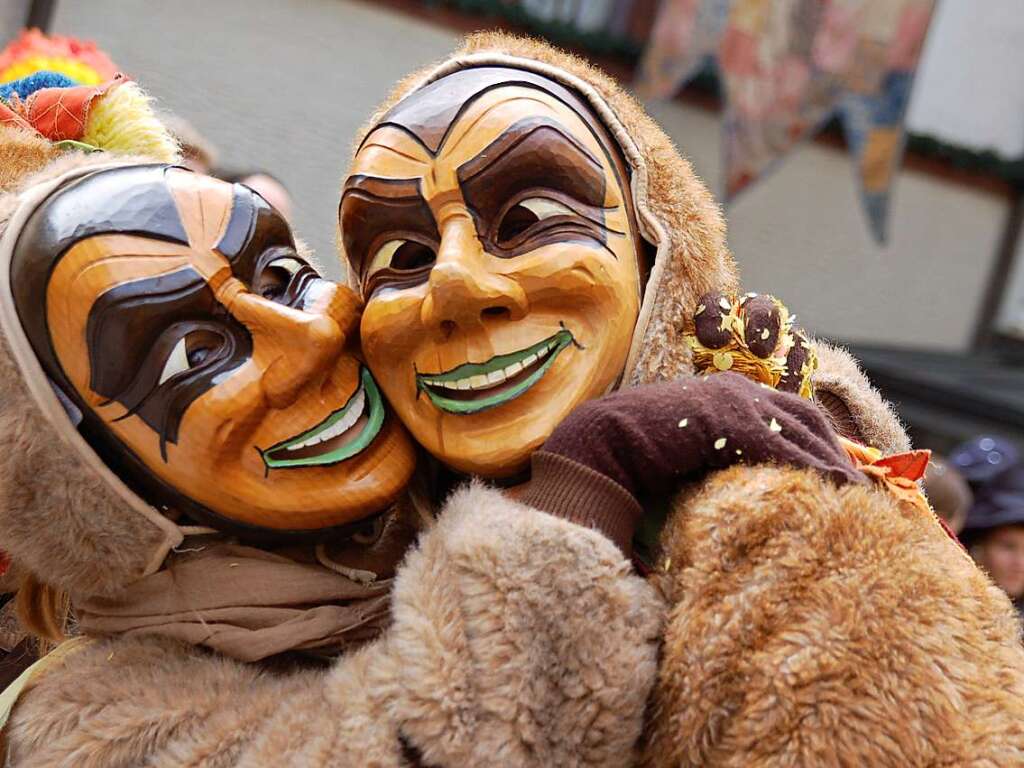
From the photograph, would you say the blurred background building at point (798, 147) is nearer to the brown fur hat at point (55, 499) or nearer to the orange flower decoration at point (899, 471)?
the brown fur hat at point (55, 499)

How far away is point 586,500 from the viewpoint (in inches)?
45.1

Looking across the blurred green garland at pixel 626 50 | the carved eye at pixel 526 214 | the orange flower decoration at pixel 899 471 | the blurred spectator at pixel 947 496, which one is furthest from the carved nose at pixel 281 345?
the blurred green garland at pixel 626 50

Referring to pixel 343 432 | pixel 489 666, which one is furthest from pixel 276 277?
pixel 489 666

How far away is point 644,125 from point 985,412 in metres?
4.46

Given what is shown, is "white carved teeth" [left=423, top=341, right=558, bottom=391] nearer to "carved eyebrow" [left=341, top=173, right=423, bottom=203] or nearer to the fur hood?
the fur hood

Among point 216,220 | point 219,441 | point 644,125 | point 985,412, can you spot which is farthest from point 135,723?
point 985,412

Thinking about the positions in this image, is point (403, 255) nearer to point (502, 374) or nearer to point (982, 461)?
point (502, 374)

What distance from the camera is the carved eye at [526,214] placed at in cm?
131

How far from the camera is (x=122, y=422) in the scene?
127cm

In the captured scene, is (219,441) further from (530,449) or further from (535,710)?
(535,710)

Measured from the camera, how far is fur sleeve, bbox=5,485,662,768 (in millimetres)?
1052

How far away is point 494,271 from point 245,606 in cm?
52

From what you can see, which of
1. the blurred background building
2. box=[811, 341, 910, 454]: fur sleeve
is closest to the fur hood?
box=[811, 341, 910, 454]: fur sleeve

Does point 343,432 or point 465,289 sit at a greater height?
point 465,289
